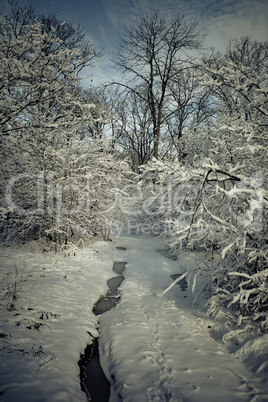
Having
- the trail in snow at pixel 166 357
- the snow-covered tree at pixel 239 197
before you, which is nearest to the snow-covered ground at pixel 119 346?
the trail in snow at pixel 166 357

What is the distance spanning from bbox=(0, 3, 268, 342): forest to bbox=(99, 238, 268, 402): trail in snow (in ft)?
2.39

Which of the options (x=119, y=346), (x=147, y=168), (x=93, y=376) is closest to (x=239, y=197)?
(x=147, y=168)

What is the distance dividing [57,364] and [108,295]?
2.94 m

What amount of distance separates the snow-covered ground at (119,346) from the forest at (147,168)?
749mm

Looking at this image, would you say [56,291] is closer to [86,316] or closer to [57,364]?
[86,316]

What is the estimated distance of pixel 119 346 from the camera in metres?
Answer: 3.38

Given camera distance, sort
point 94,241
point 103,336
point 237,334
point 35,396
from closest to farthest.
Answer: point 35,396, point 237,334, point 103,336, point 94,241

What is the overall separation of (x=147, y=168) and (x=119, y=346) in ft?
10.00

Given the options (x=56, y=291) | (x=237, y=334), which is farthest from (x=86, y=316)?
(x=237, y=334)

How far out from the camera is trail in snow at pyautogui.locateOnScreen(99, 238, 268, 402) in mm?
2486

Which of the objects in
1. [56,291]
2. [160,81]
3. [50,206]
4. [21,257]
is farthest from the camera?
[160,81]

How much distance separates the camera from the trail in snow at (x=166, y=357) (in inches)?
97.9

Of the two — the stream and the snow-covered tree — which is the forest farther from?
the stream

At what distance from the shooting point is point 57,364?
2.72m
